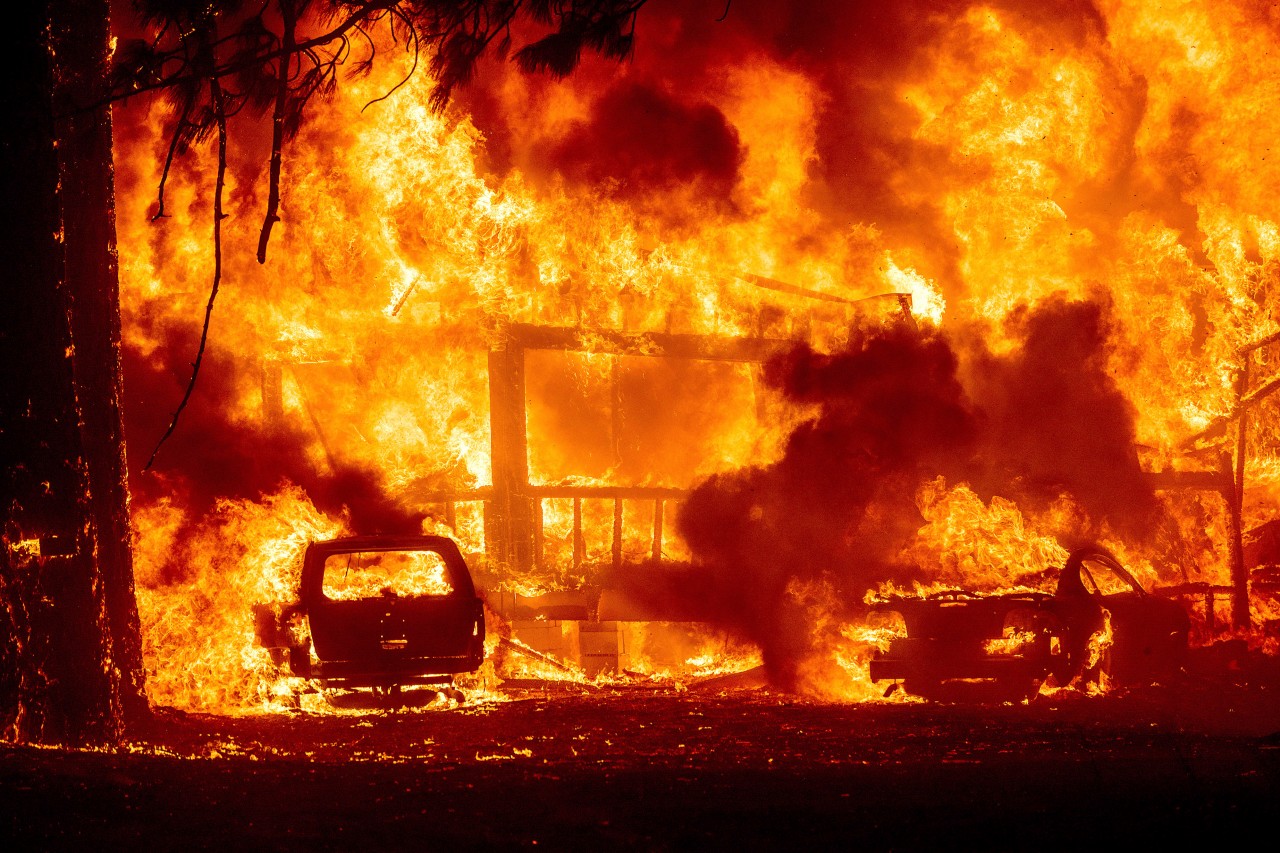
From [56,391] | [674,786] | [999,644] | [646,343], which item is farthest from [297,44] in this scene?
[646,343]

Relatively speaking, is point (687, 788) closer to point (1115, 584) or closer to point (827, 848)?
point (827, 848)

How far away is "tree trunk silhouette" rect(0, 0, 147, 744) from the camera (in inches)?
318

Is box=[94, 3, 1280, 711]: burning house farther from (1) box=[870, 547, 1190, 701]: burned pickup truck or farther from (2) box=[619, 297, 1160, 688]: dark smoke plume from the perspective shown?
(1) box=[870, 547, 1190, 701]: burned pickup truck

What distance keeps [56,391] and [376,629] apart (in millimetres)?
3621

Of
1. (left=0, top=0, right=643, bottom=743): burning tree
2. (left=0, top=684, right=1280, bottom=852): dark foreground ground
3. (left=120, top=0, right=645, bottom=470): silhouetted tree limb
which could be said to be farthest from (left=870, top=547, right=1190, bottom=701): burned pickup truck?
(left=120, top=0, right=645, bottom=470): silhouetted tree limb

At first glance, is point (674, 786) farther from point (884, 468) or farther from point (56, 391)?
point (884, 468)

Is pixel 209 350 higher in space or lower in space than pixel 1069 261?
lower

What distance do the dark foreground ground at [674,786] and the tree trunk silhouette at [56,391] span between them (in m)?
0.84

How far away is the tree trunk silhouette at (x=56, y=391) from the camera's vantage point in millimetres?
8070

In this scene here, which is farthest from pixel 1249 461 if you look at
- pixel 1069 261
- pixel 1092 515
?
pixel 1092 515

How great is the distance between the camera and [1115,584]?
13.0 meters

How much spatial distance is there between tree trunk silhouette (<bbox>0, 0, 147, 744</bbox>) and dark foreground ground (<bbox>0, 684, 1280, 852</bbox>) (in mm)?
838

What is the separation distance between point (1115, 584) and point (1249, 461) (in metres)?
8.34

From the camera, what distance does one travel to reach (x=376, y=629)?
10727 millimetres
